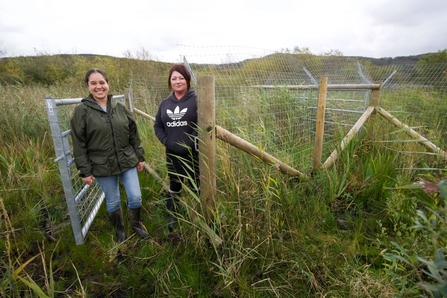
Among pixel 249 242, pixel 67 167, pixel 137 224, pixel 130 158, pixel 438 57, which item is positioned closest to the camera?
pixel 249 242

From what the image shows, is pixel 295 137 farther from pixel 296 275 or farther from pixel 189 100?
pixel 296 275

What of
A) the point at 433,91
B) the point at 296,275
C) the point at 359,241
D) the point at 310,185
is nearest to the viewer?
the point at 296,275

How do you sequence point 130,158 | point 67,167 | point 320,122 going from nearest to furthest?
point 67,167
point 130,158
point 320,122

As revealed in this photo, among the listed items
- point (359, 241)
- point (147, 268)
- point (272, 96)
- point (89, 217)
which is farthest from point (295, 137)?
point (89, 217)

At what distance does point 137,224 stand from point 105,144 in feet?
3.26

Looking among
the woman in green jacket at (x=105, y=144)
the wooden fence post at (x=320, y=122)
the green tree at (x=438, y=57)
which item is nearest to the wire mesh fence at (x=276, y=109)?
the wooden fence post at (x=320, y=122)

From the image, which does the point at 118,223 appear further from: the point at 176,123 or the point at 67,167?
the point at 176,123

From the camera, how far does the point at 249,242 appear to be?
1.98 metres

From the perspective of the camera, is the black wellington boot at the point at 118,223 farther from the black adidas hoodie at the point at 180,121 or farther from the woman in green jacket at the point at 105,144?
the black adidas hoodie at the point at 180,121

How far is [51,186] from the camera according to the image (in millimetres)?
3236

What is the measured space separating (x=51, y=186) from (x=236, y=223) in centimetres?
282

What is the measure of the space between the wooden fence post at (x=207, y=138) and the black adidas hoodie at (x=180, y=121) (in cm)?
43

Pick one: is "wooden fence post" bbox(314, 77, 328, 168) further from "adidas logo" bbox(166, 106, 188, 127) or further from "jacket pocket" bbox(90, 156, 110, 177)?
"jacket pocket" bbox(90, 156, 110, 177)

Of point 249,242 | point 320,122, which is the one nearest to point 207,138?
point 249,242
